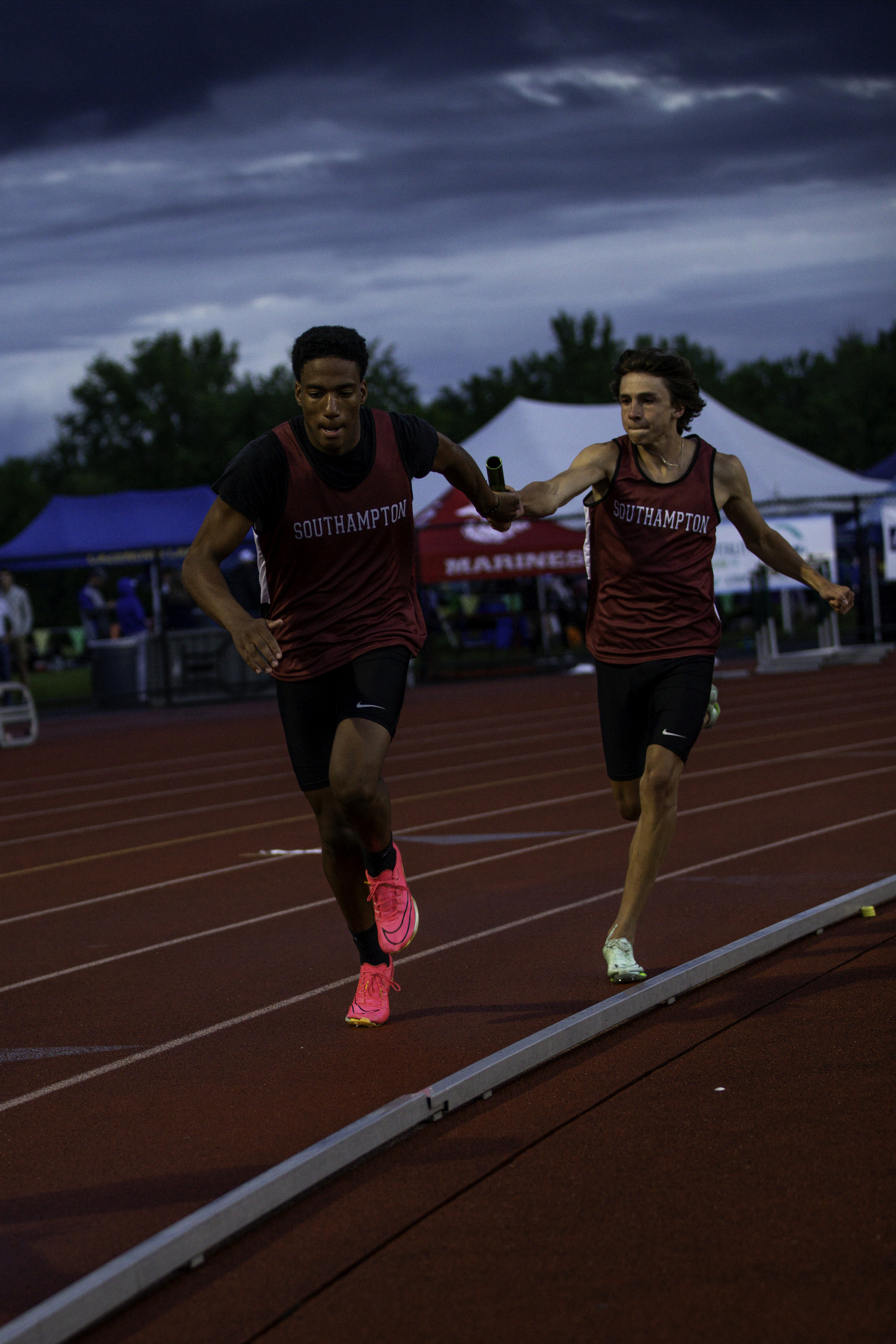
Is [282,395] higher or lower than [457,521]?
higher

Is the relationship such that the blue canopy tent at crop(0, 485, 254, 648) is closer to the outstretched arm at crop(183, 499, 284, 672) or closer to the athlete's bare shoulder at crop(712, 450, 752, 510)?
the athlete's bare shoulder at crop(712, 450, 752, 510)

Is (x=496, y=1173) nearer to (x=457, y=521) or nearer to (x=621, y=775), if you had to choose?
(x=621, y=775)

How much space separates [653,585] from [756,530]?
1.40ft

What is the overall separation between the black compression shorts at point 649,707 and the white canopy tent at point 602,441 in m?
20.2

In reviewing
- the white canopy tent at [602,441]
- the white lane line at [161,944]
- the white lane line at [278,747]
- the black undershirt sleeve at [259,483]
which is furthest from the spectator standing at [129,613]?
the black undershirt sleeve at [259,483]

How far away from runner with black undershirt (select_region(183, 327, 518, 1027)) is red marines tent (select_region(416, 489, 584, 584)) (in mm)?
19242

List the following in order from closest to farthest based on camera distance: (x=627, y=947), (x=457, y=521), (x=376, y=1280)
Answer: (x=376, y=1280) → (x=627, y=947) → (x=457, y=521)

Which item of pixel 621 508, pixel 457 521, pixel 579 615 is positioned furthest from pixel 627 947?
pixel 579 615

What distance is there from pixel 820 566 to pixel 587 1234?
19604 millimetres

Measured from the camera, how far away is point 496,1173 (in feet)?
11.2

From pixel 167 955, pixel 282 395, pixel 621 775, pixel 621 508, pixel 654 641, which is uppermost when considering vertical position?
pixel 282 395

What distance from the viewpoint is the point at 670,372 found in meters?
5.27

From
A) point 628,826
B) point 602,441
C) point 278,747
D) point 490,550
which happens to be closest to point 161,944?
point 628,826

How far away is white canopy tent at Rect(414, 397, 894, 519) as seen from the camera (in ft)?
86.0
